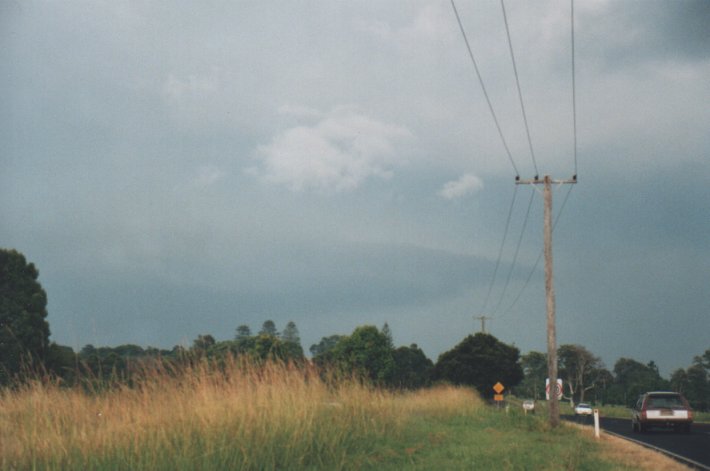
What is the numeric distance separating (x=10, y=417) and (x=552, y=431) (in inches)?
665

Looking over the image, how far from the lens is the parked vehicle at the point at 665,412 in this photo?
2573cm

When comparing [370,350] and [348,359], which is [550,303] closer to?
[348,359]

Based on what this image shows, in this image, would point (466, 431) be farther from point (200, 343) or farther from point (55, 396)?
point (55, 396)

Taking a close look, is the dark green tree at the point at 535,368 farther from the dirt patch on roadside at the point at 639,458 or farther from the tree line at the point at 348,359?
the dirt patch on roadside at the point at 639,458

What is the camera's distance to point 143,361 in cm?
1198

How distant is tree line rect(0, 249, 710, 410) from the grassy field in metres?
0.65

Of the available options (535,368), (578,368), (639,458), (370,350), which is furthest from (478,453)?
(535,368)

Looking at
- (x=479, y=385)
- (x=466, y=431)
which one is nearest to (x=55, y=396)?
(x=466, y=431)

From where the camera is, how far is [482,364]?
2899 inches

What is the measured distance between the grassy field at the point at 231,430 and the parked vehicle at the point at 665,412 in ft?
Result: 42.7

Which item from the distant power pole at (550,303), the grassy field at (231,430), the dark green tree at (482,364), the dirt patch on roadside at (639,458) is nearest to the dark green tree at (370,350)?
the dark green tree at (482,364)

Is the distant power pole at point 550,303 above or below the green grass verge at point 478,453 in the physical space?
above

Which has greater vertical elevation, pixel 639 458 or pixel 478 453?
pixel 478 453

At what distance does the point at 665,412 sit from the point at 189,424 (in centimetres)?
2200
